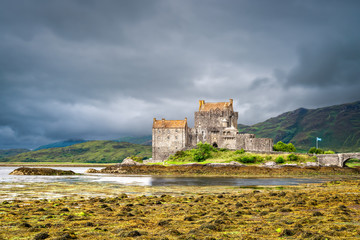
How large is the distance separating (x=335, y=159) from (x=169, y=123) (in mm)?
48363

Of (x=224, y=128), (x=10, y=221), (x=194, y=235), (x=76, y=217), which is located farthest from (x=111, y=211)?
(x=224, y=128)

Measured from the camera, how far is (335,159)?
79000mm

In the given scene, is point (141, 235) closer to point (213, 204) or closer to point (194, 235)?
point (194, 235)

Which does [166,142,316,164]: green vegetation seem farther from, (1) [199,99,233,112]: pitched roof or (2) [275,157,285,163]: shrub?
(1) [199,99,233,112]: pitched roof

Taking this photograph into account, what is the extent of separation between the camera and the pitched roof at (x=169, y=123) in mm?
104656

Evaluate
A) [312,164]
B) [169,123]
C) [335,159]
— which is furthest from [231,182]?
[169,123]

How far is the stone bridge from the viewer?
77750mm

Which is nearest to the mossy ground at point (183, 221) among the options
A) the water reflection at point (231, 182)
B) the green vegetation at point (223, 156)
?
the water reflection at point (231, 182)

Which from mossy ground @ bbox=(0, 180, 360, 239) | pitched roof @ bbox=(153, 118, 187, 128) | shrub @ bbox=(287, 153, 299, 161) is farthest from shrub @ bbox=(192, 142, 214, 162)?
mossy ground @ bbox=(0, 180, 360, 239)

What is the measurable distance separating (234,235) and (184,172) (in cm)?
6461

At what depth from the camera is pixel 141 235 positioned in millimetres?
13953

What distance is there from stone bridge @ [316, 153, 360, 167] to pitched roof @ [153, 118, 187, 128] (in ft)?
132

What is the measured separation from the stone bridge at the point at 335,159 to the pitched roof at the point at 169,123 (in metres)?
40.1

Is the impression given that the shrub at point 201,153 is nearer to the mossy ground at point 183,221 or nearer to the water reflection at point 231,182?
the water reflection at point 231,182
